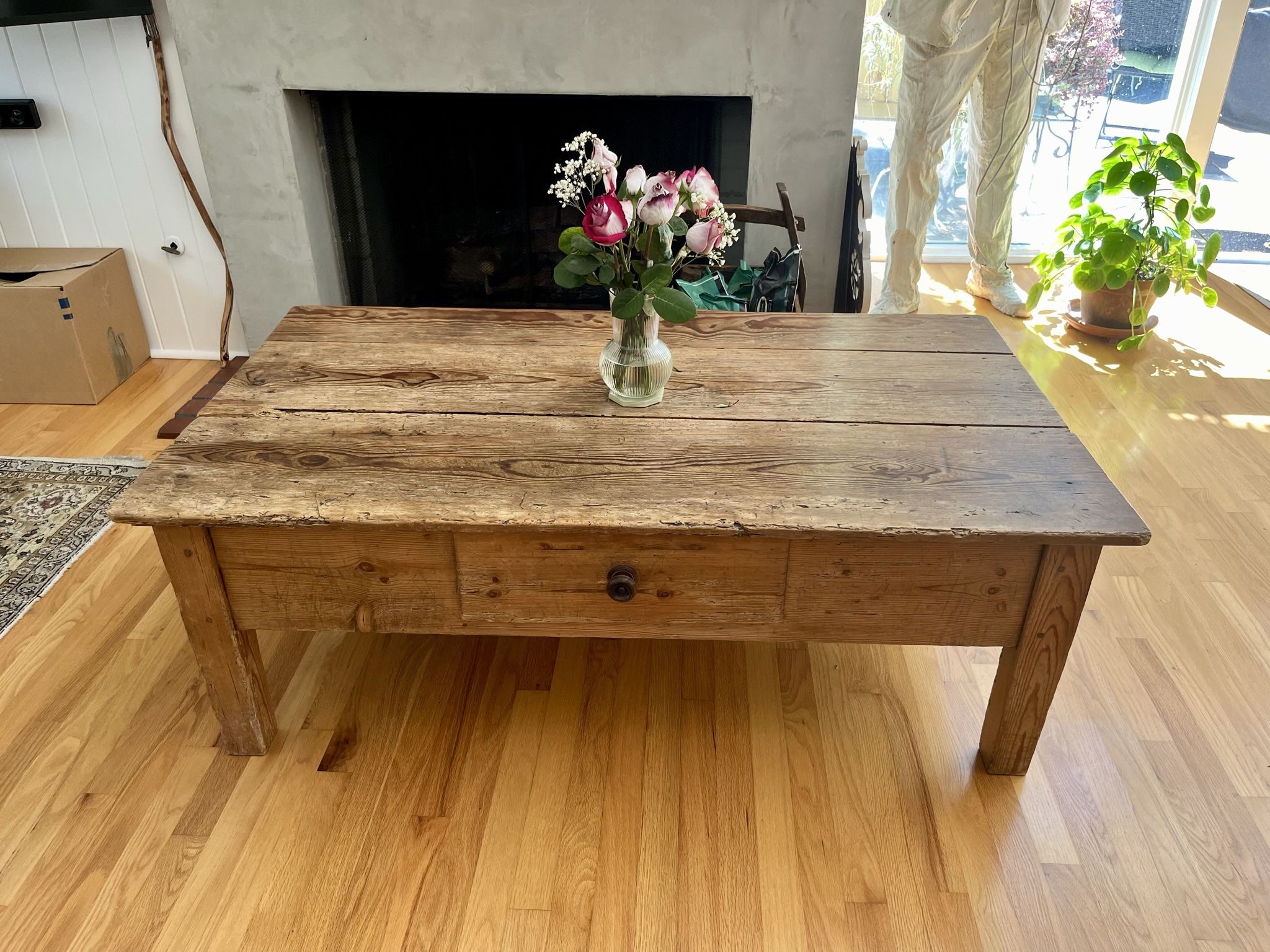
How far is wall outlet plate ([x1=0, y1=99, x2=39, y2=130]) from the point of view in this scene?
104 inches

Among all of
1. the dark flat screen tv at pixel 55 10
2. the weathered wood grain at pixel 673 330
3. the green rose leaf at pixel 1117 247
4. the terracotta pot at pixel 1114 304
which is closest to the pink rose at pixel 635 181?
the weathered wood grain at pixel 673 330

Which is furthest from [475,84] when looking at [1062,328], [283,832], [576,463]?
[1062,328]

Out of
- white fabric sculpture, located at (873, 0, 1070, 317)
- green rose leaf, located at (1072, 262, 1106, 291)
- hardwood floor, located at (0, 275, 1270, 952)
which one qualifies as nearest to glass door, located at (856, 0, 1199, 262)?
white fabric sculpture, located at (873, 0, 1070, 317)

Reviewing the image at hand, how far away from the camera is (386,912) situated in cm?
133

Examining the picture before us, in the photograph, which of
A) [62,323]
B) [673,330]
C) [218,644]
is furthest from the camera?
[62,323]

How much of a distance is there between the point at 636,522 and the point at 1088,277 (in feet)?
7.84

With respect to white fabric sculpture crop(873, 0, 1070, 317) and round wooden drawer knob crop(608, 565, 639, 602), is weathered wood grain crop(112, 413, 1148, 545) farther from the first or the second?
white fabric sculpture crop(873, 0, 1070, 317)

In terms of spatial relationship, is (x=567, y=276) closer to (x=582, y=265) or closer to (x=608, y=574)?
(x=582, y=265)

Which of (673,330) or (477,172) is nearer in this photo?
(673,330)

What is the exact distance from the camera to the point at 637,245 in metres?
1.44

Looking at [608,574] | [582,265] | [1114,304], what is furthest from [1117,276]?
[608,574]

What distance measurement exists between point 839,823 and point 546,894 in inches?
18.3

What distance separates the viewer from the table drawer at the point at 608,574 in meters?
1.33

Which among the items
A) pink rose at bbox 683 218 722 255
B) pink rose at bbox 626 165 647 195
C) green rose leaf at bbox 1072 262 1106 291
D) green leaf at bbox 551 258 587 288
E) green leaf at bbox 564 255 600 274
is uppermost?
pink rose at bbox 626 165 647 195
